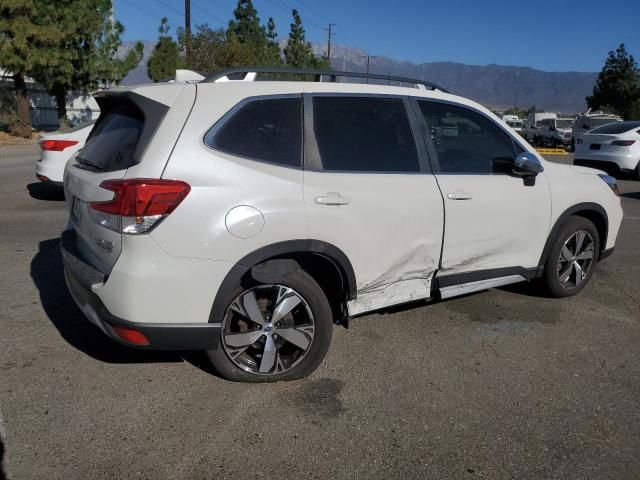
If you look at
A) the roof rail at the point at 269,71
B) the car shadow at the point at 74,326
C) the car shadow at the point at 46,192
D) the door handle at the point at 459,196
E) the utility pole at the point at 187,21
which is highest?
the utility pole at the point at 187,21

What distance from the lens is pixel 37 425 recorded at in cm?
302

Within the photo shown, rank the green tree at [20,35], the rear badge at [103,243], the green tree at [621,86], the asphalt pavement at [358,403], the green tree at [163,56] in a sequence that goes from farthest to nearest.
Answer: the green tree at [621,86] < the green tree at [163,56] < the green tree at [20,35] < the rear badge at [103,243] < the asphalt pavement at [358,403]

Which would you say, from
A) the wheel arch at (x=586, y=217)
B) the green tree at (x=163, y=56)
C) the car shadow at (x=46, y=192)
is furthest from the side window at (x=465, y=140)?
the green tree at (x=163, y=56)

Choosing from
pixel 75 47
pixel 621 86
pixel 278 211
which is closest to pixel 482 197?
pixel 278 211

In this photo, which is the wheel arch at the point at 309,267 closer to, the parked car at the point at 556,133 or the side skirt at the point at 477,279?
the side skirt at the point at 477,279

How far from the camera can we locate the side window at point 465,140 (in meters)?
4.13

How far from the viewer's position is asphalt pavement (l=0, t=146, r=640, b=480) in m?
2.79

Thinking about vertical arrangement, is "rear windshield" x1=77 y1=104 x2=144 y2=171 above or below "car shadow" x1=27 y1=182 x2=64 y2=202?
above

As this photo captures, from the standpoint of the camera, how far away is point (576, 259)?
5078 millimetres

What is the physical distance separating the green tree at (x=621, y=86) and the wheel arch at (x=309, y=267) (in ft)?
165

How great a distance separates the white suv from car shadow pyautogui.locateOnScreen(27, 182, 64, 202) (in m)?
6.76

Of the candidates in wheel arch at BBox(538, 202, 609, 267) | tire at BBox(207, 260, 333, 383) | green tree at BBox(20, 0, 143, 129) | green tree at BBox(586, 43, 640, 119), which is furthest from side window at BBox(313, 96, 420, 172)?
green tree at BBox(586, 43, 640, 119)

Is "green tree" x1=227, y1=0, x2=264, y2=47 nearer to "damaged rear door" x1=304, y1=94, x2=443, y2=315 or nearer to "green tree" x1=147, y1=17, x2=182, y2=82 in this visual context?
"green tree" x1=147, y1=17, x2=182, y2=82

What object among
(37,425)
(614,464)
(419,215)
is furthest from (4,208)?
(614,464)
